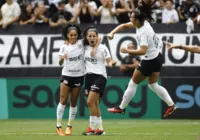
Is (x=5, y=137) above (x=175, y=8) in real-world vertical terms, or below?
below

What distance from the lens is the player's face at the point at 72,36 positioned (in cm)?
1602

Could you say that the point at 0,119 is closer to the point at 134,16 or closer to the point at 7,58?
the point at 7,58

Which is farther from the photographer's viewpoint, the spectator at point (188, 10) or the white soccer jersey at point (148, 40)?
the spectator at point (188, 10)

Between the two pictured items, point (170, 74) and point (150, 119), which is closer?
point (150, 119)

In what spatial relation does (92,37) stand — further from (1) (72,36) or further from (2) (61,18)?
(2) (61,18)

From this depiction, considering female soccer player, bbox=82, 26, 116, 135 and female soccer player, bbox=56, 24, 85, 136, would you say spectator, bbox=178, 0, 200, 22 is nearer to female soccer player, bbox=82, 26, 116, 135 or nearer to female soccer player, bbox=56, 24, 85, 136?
female soccer player, bbox=56, 24, 85, 136

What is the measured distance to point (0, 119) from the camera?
75.2ft

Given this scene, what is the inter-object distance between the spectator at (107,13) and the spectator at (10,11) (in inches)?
107

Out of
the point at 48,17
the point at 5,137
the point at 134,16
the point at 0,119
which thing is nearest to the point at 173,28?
the point at 48,17

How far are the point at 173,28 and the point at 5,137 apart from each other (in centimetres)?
1045

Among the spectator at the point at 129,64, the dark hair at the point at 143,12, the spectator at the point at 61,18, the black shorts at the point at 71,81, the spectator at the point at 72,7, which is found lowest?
the spectator at the point at 129,64

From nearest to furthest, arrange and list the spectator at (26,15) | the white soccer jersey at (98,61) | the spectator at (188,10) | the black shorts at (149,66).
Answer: the white soccer jersey at (98,61) → the black shorts at (149,66) → the spectator at (188,10) → the spectator at (26,15)

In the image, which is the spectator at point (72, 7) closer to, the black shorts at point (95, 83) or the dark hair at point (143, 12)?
the dark hair at point (143, 12)

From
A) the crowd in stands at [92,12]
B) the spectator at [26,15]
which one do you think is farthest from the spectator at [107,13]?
the spectator at [26,15]
